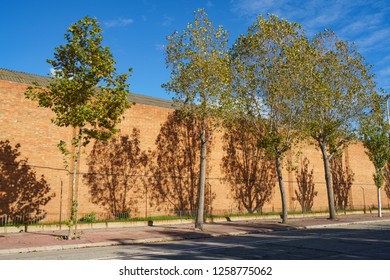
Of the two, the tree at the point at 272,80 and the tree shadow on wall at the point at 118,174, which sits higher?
the tree at the point at 272,80

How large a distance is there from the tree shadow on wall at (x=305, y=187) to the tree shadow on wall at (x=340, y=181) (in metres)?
3.96

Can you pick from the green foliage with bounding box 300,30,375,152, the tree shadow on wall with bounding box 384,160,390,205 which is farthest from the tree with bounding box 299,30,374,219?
the tree shadow on wall with bounding box 384,160,390,205

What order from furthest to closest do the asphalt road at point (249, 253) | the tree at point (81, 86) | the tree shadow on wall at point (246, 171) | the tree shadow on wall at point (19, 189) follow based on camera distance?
1. the tree shadow on wall at point (246, 171)
2. the tree shadow on wall at point (19, 189)
3. the tree at point (81, 86)
4. the asphalt road at point (249, 253)

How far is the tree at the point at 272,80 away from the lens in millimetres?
22750

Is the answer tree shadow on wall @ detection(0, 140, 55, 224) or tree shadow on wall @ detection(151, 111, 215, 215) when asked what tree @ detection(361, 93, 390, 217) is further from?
tree shadow on wall @ detection(0, 140, 55, 224)

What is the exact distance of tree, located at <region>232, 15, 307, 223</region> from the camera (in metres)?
22.8

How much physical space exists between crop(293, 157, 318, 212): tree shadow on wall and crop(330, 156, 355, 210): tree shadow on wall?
396 cm

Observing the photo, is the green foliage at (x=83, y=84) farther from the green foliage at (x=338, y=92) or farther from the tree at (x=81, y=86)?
the green foliage at (x=338, y=92)

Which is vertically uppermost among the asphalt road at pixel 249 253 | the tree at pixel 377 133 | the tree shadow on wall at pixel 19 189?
the tree at pixel 377 133

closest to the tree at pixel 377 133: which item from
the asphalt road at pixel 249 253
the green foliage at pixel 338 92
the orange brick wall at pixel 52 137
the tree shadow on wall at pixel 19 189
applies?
the green foliage at pixel 338 92

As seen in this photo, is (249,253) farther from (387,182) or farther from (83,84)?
(387,182)

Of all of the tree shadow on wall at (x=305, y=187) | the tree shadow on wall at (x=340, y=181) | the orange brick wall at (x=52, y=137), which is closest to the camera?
the orange brick wall at (x=52, y=137)

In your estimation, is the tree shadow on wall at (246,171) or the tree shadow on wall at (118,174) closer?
the tree shadow on wall at (118,174)
